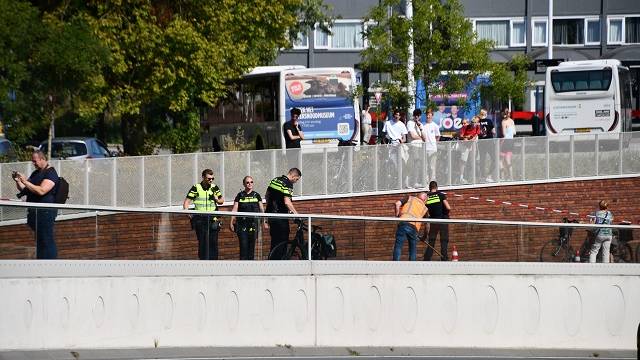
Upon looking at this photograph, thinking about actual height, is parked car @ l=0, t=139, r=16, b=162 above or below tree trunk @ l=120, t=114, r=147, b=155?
below

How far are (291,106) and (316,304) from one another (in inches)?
869

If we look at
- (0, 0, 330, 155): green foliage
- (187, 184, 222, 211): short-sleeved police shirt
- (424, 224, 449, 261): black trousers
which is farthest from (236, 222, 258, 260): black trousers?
(0, 0, 330, 155): green foliage

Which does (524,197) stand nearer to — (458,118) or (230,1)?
(230,1)

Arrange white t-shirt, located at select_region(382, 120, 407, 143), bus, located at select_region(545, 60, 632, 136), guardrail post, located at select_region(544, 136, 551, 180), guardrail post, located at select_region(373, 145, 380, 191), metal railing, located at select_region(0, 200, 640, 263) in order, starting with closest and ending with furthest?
1. metal railing, located at select_region(0, 200, 640, 263)
2. guardrail post, located at select_region(373, 145, 380, 191)
3. white t-shirt, located at select_region(382, 120, 407, 143)
4. guardrail post, located at select_region(544, 136, 551, 180)
5. bus, located at select_region(545, 60, 632, 136)

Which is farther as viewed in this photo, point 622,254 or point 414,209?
point 414,209

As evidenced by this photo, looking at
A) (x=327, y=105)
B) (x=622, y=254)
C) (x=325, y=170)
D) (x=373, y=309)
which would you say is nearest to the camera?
(x=373, y=309)

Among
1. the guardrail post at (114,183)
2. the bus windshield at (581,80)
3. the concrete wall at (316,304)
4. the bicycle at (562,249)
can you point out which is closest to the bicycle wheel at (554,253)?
the bicycle at (562,249)

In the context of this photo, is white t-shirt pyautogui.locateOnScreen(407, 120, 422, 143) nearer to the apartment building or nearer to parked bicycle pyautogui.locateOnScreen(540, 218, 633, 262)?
parked bicycle pyautogui.locateOnScreen(540, 218, 633, 262)

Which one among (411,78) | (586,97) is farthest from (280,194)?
(586,97)

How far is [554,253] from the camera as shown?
18.8 metres

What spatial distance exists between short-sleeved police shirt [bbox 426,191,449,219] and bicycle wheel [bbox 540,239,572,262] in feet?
19.4

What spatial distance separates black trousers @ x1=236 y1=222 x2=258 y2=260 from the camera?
1730 cm

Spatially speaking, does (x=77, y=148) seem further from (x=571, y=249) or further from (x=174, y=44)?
(x=571, y=249)

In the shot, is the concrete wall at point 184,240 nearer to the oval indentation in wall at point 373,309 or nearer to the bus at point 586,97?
the oval indentation in wall at point 373,309
